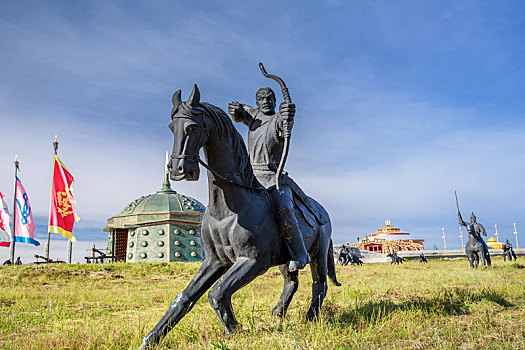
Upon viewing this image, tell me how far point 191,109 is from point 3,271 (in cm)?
1261

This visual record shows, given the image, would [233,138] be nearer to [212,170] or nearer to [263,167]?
[212,170]

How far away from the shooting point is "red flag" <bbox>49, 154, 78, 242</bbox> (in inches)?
709

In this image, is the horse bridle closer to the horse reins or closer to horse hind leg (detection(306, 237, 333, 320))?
the horse reins

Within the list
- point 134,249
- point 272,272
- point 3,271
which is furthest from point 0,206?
point 272,272

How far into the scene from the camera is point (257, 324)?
4977 millimetres

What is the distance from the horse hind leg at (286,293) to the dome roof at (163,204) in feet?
50.7

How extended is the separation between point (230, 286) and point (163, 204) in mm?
17950

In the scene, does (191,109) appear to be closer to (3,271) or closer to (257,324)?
(257,324)

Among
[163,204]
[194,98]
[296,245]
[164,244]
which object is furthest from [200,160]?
[163,204]

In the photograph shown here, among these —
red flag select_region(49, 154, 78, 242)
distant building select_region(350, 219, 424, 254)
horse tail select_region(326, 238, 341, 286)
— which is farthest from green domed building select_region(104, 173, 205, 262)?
distant building select_region(350, 219, 424, 254)

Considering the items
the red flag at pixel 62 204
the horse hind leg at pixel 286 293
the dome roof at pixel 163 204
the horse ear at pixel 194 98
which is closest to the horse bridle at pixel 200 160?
the horse ear at pixel 194 98

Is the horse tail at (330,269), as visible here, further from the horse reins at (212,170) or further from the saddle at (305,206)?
the horse reins at (212,170)

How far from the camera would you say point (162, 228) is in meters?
20.6

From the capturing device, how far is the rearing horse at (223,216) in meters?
3.94
